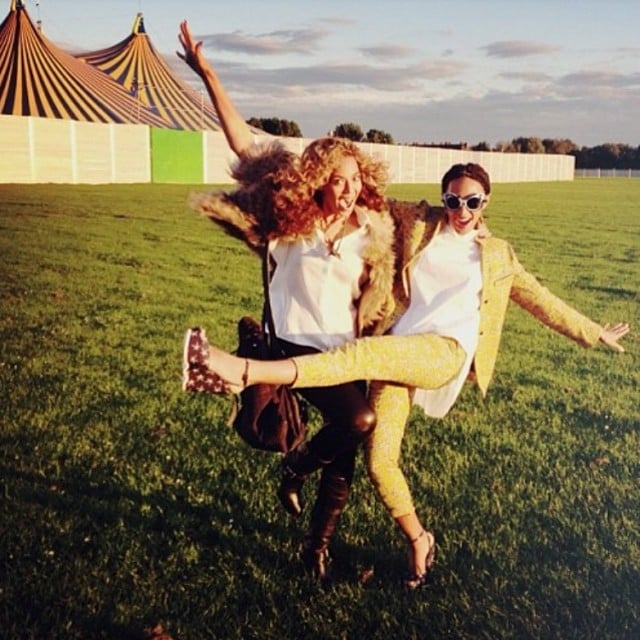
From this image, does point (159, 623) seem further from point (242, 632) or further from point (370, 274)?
point (370, 274)

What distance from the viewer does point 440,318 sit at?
195cm

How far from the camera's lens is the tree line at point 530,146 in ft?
8.66

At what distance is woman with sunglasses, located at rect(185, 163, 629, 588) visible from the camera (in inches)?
74.0

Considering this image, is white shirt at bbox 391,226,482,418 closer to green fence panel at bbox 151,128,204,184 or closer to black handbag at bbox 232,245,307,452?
black handbag at bbox 232,245,307,452

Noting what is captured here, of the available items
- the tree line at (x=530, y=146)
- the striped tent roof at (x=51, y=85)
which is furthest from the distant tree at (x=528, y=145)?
the striped tent roof at (x=51, y=85)

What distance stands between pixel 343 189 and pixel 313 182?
67 mm

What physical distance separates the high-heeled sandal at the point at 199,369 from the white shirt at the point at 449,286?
0.45 metres

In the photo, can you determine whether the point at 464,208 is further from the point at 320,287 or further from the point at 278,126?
the point at 278,126

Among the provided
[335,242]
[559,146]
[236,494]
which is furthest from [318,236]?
[559,146]

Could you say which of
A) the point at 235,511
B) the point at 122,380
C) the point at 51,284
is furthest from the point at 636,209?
the point at 235,511

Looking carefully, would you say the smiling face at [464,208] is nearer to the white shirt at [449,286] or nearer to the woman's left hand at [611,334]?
the white shirt at [449,286]

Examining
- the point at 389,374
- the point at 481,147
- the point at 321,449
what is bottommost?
the point at 321,449

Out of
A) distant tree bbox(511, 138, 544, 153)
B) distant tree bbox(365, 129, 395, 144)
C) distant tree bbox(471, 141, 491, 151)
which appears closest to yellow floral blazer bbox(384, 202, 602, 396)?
distant tree bbox(365, 129, 395, 144)

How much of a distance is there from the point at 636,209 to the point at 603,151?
509cm
